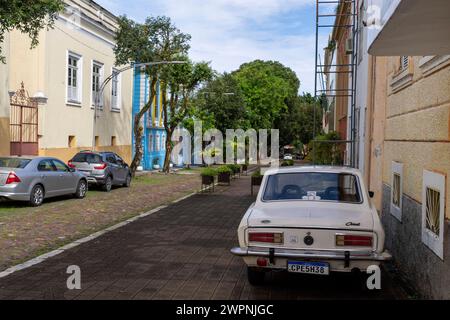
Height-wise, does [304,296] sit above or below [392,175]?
below

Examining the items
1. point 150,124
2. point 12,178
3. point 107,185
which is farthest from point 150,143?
point 12,178

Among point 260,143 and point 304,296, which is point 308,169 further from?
point 260,143

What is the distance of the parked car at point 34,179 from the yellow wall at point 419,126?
9504 mm

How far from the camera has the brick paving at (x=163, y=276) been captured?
21.2 ft

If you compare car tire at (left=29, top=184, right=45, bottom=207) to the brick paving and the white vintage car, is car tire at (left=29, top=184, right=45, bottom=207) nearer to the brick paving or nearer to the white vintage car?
the brick paving

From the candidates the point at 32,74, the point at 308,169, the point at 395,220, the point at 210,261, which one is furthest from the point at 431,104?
the point at 32,74

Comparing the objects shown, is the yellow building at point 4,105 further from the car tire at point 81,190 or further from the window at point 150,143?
the window at point 150,143

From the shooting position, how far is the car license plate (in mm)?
6129

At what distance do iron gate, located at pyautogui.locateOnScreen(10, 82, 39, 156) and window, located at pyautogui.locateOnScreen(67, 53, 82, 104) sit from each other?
3.64m

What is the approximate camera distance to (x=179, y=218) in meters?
13.5

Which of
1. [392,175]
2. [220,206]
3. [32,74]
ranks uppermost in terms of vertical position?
[32,74]

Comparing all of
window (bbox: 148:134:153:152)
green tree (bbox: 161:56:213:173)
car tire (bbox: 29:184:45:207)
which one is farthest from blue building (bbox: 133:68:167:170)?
car tire (bbox: 29:184:45:207)

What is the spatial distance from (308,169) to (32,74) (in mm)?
18761

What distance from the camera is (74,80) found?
27781 millimetres
